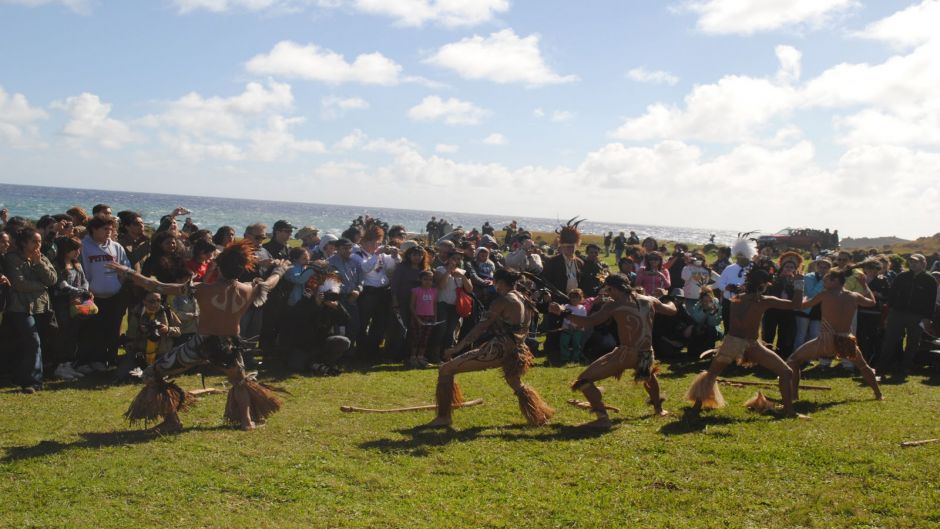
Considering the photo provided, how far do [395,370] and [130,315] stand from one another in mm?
3755

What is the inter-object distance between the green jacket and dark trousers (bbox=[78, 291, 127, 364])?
108 cm

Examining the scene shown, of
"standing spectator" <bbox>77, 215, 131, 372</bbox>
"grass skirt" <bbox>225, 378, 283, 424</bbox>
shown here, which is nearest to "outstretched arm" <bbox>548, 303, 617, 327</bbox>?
"grass skirt" <bbox>225, 378, 283, 424</bbox>

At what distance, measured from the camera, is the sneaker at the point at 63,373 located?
896 centimetres

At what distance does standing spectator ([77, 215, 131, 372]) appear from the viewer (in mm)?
9203

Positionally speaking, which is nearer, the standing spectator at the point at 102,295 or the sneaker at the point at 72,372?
the sneaker at the point at 72,372

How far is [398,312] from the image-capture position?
11406 mm

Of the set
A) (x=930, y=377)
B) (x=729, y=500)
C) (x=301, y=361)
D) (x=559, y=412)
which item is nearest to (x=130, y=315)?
(x=301, y=361)

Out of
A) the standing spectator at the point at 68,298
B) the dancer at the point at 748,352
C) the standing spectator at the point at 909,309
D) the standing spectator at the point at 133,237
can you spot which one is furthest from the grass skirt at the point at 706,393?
the standing spectator at the point at 133,237

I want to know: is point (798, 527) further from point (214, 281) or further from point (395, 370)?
point (395, 370)

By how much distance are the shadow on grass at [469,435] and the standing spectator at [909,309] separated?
19.6 feet

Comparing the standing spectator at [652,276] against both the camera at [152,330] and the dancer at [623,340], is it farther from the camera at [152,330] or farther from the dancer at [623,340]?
the camera at [152,330]

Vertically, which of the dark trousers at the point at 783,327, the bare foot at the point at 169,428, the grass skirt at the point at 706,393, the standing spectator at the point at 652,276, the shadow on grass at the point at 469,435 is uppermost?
the standing spectator at the point at 652,276

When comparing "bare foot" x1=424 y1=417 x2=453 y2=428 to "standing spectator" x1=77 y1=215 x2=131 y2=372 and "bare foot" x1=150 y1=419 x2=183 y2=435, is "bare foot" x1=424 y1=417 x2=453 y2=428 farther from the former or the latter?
"standing spectator" x1=77 y1=215 x2=131 y2=372

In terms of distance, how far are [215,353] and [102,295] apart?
343 centimetres
